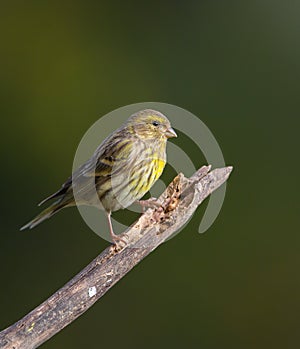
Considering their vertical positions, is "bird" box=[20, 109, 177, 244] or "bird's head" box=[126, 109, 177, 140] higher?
"bird's head" box=[126, 109, 177, 140]

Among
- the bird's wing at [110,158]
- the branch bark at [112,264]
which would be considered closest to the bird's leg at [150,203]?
the branch bark at [112,264]

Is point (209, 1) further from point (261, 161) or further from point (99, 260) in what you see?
point (99, 260)

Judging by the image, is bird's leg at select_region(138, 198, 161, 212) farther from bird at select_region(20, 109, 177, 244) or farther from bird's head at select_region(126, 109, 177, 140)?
bird's head at select_region(126, 109, 177, 140)

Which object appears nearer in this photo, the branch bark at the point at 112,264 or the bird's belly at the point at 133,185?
the branch bark at the point at 112,264

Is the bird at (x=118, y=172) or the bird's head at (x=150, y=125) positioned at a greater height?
the bird's head at (x=150, y=125)

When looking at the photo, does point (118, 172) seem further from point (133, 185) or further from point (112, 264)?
point (112, 264)

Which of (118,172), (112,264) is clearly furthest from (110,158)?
(112,264)

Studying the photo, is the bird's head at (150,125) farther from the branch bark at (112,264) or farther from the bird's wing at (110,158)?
the branch bark at (112,264)

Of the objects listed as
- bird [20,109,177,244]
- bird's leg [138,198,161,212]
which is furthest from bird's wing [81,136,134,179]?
bird's leg [138,198,161,212]
